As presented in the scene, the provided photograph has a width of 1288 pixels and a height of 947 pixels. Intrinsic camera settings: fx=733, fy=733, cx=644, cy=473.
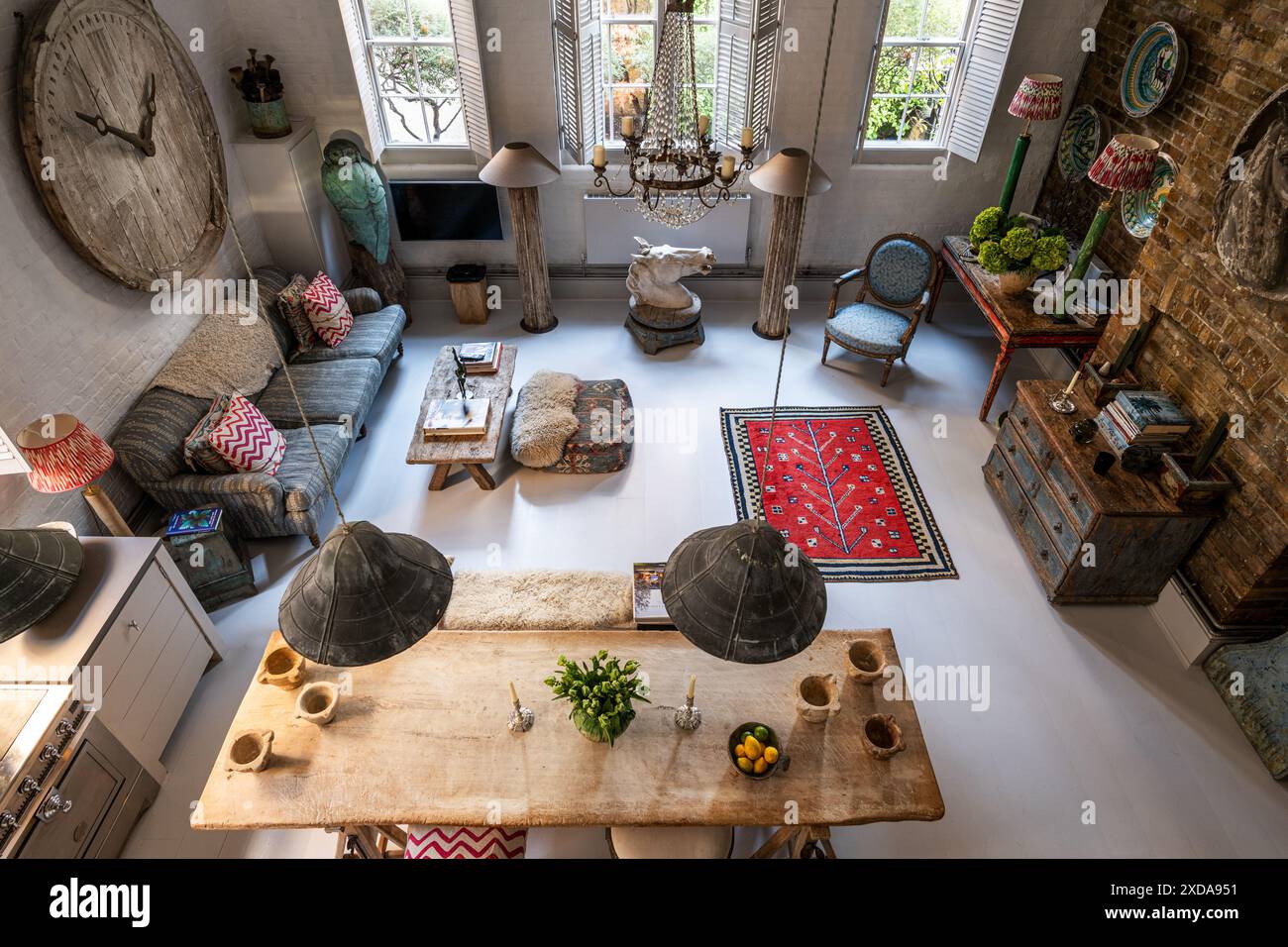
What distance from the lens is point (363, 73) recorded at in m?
Result: 6.08

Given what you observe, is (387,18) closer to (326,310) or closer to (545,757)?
(326,310)

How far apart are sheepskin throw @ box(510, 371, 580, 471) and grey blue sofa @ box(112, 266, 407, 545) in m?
1.18

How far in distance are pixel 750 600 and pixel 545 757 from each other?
1.57m

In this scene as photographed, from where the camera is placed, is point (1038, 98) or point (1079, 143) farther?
point (1079, 143)

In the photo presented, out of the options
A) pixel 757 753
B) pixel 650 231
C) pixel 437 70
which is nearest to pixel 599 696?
pixel 757 753

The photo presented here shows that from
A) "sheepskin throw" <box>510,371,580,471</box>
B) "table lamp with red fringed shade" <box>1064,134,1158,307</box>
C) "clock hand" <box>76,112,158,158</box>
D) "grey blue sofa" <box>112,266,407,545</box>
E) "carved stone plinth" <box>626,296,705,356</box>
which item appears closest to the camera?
"clock hand" <box>76,112,158,158</box>

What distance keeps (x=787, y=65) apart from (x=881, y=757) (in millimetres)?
5402

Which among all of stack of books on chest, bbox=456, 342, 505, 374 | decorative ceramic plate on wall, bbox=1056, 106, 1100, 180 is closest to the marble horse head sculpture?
stack of books on chest, bbox=456, 342, 505, 374

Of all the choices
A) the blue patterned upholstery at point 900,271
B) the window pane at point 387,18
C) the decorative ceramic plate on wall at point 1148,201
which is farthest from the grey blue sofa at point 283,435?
the decorative ceramic plate on wall at point 1148,201

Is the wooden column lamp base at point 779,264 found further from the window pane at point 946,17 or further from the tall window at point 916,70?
the window pane at point 946,17

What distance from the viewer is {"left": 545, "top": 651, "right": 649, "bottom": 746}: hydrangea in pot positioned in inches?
115

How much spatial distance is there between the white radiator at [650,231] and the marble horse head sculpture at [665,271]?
317 mm

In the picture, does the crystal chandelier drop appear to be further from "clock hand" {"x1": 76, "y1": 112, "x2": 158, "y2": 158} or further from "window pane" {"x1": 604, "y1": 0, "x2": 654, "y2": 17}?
"clock hand" {"x1": 76, "y1": 112, "x2": 158, "y2": 158}

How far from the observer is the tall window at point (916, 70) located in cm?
597
